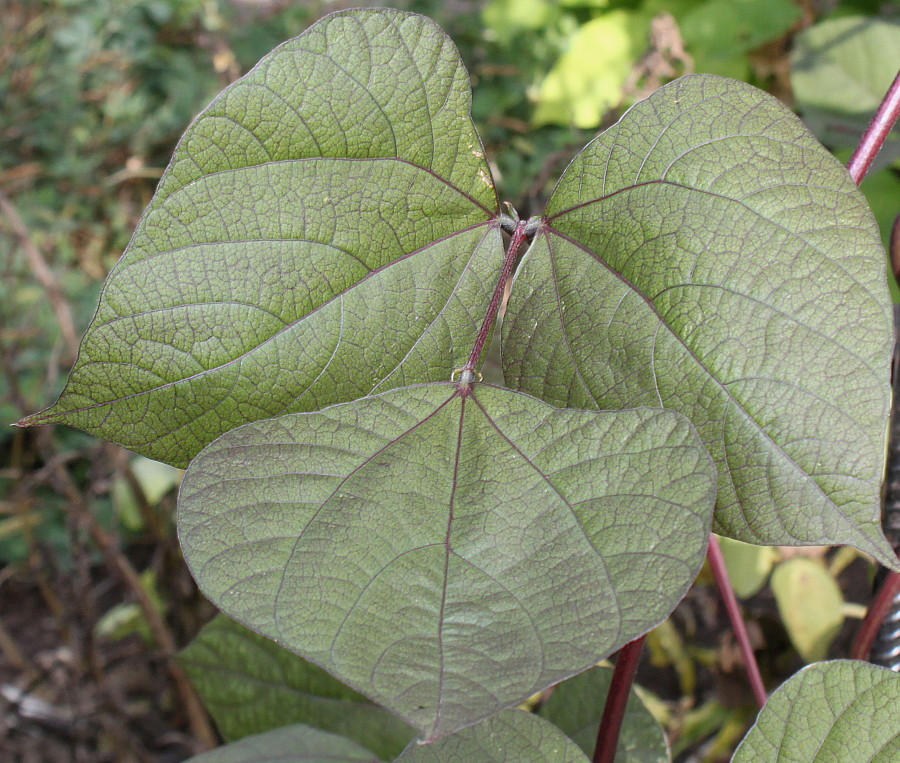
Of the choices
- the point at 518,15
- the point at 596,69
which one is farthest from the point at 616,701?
the point at 518,15

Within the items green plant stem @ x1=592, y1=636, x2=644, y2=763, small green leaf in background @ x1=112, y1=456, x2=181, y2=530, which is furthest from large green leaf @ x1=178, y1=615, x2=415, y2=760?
small green leaf in background @ x1=112, y1=456, x2=181, y2=530

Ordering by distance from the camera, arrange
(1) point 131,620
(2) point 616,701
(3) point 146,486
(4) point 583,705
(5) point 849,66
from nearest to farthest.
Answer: (2) point 616,701
(4) point 583,705
(5) point 849,66
(1) point 131,620
(3) point 146,486

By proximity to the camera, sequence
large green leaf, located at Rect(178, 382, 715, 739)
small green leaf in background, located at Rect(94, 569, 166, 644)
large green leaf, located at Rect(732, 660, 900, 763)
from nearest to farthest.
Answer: large green leaf, located at Rect(178, 382, 715, 739) → large green leaf, located at Rect(732, 660, 900, 763) → small green leaf in background, located at Rect(94, 569, 166, 644)

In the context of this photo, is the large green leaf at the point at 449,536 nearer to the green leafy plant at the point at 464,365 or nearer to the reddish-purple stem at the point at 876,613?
the green leafy plant at the point at 464,365

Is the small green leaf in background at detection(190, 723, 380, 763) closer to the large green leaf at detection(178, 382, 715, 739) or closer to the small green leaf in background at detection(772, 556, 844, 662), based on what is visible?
the large green leaf at detection(178, 382, 715, 739)

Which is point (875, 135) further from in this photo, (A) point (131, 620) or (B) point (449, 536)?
(A) point (131, 620)

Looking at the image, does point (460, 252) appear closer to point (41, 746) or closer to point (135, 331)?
point (135, 331)

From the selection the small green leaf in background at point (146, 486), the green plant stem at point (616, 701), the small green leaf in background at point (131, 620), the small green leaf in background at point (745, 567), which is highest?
the green plant stem at point (616, 701)

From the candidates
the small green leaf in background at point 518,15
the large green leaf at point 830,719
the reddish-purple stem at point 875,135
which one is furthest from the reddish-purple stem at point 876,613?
the small green leaf in background at point 518,15
